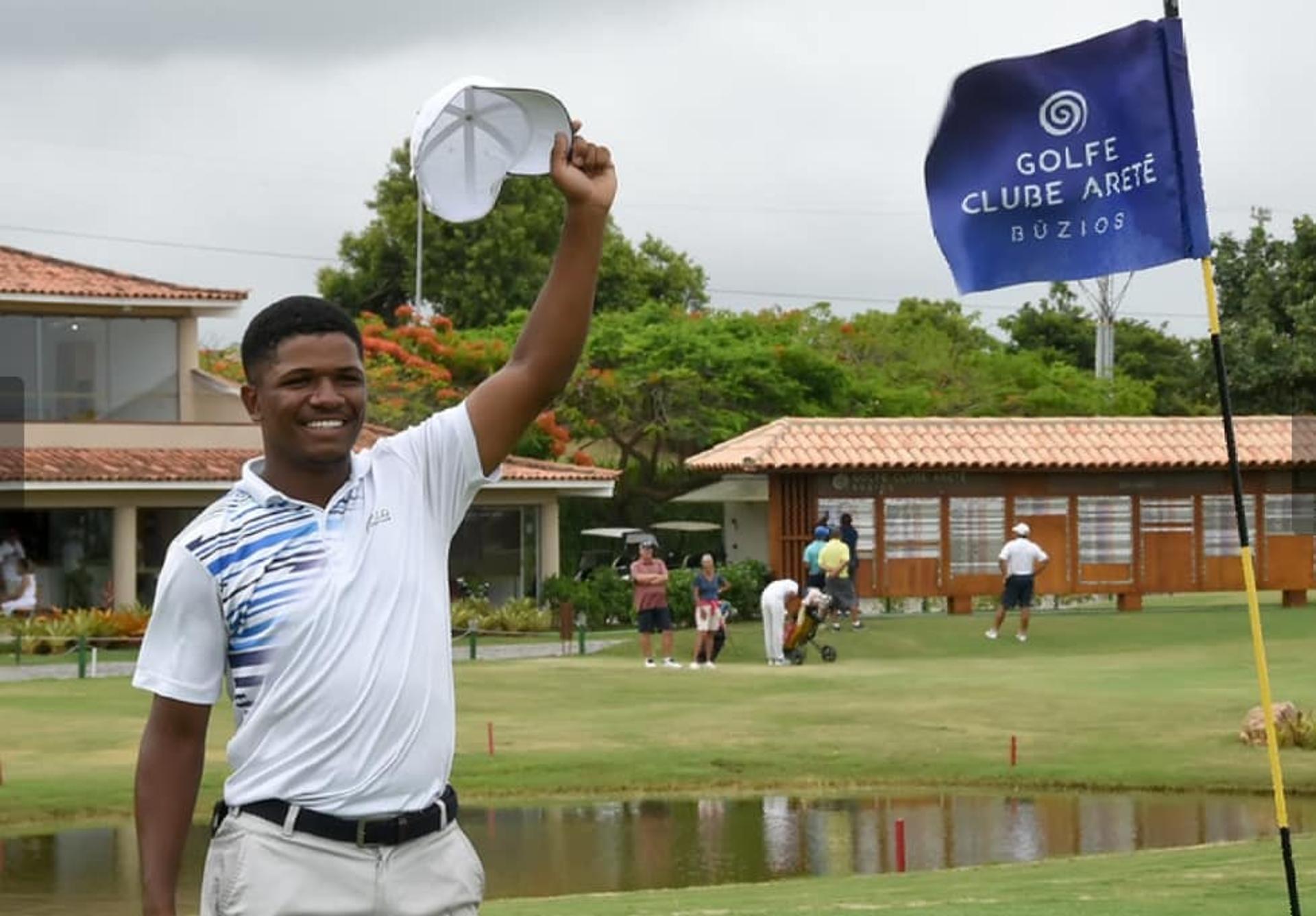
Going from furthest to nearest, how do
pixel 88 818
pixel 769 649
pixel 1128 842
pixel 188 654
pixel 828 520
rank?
pixel 828 520 → pixel 769 649 → pixel 88 818 → pixel 1128 842 → pixel 188 654

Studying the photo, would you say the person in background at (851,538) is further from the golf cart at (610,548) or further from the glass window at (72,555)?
the golf cart at (610,548)

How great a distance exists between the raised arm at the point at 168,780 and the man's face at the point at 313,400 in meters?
0.54

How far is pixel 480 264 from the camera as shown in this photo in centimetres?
7262

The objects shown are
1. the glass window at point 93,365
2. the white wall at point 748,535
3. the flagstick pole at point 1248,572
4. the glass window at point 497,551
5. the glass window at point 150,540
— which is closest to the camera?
the flagstick pole at point 1248,572

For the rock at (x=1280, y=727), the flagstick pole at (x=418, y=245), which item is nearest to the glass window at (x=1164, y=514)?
the rock at (x=1280, y=727)

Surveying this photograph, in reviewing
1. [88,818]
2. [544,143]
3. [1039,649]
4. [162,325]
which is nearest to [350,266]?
[162,325]

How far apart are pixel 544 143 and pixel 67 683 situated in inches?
994

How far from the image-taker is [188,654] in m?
4.71

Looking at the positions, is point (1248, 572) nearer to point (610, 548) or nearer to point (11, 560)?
point (11, 560)

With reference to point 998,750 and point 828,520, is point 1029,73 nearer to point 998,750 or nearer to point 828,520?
point 998,750

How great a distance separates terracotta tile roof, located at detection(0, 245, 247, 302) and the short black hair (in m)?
36.4

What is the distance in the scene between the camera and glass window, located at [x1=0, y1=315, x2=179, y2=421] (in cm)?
4138

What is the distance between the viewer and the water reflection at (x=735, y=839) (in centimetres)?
1614

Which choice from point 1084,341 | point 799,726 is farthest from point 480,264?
point 799,726
